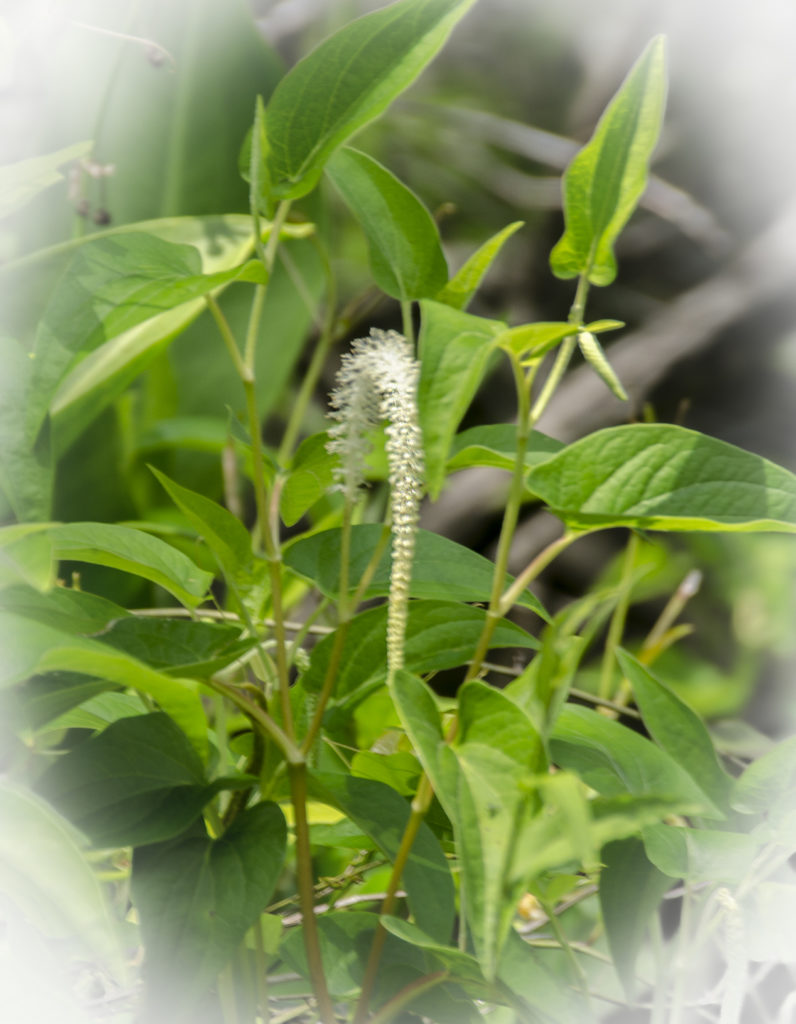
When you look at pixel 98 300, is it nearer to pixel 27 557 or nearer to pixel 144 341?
pixel 27 557

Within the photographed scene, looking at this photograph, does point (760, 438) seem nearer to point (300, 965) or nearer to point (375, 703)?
point (375, 703)

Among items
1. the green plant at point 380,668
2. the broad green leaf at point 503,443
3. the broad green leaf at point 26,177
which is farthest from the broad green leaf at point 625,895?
the broad green leaf at point 26,177

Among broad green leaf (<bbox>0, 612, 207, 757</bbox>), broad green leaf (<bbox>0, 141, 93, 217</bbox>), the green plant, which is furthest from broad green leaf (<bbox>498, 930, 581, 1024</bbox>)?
broad green leaf (<bbox>0, 141, 93, 217</bbox>)

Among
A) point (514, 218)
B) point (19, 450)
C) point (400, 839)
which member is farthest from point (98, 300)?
point (514, 218)

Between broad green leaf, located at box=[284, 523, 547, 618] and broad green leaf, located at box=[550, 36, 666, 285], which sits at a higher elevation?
broad green leaf, located at box=[550, 36, 666, 285]

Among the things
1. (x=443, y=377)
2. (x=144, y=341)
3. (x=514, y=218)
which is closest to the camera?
(x=443, y=377)

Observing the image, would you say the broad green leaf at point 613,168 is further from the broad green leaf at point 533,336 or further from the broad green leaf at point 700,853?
the broad green leaf at point 700,853

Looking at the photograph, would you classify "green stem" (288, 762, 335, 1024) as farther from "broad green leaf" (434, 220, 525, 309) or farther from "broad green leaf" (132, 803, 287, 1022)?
"broad green leaf" (434, 220, 525, 309)
